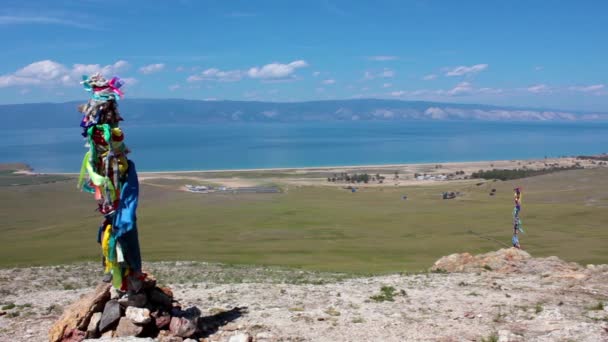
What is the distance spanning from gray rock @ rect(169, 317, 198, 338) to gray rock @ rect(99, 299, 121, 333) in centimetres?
105

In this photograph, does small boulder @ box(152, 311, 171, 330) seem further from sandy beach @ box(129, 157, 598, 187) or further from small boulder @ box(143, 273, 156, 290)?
sandy beach @ box(129, 157, 598, 187)

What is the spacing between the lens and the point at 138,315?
10.2 m

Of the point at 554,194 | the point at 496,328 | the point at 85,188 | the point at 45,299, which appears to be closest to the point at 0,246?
the point at 45,299

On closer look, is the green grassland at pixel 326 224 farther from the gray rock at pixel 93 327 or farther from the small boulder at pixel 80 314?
the gray rock at pixel 93 327

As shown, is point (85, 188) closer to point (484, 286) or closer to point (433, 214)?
point (484, 286)

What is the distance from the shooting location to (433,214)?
57.9 meters

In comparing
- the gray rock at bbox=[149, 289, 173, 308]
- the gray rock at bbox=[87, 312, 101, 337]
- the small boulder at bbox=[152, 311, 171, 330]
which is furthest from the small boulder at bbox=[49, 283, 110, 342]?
the small boulder at bbox=[152, 311, 171, 330]

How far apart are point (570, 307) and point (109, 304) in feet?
34.7

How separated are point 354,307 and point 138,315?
5.22 meters

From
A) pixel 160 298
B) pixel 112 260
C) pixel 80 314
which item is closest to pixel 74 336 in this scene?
pixel 80 314

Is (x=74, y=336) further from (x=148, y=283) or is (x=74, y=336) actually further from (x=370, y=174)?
(x=370, y=174)

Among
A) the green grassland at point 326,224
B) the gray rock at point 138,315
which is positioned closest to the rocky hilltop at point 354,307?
the gray rock at point 138,315

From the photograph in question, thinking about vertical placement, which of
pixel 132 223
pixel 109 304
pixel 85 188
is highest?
pixel 85 188

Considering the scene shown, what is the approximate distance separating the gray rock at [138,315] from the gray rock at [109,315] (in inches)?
8.1
